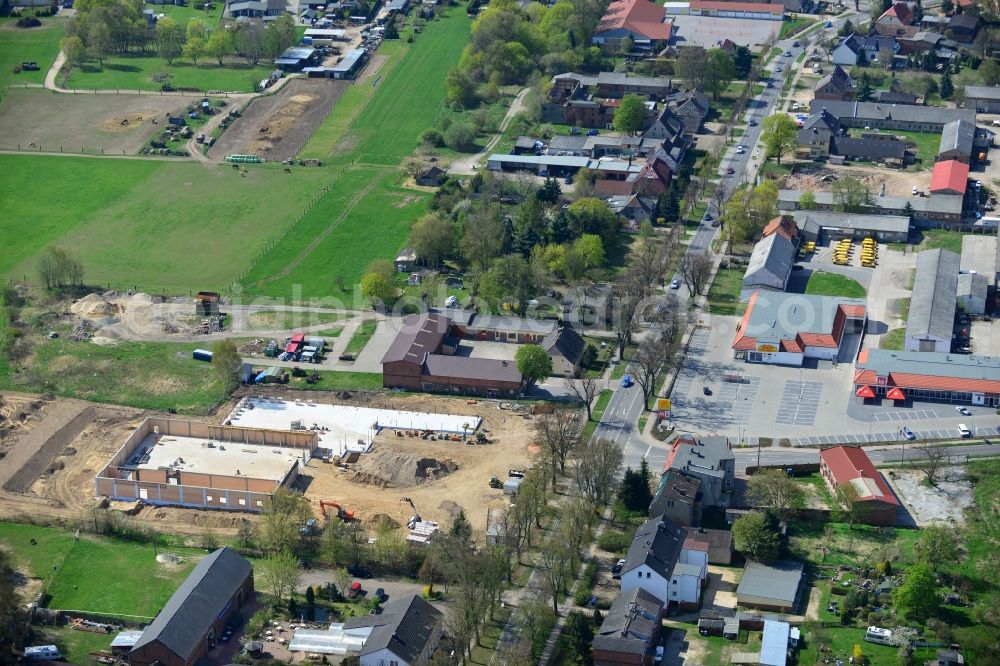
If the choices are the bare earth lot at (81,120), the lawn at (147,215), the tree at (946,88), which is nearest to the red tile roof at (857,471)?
the lawn at (147,215)

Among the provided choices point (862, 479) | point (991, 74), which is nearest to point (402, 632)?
point (862, 479)

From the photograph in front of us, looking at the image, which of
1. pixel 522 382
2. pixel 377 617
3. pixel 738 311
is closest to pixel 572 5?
pixel 738 311

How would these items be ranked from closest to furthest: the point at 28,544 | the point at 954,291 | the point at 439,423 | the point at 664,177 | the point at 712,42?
the point at 28,544 → the point at 439,423 → the point at 954,291 → the point at 664,177 → the point at 712,42

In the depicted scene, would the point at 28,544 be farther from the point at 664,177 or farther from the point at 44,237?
the point at 664,177

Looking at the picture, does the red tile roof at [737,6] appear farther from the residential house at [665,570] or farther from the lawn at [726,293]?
the residential house at [665,570]

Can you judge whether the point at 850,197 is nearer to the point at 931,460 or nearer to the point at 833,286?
the point at 833,286

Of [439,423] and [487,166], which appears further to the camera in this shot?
[487,166]
